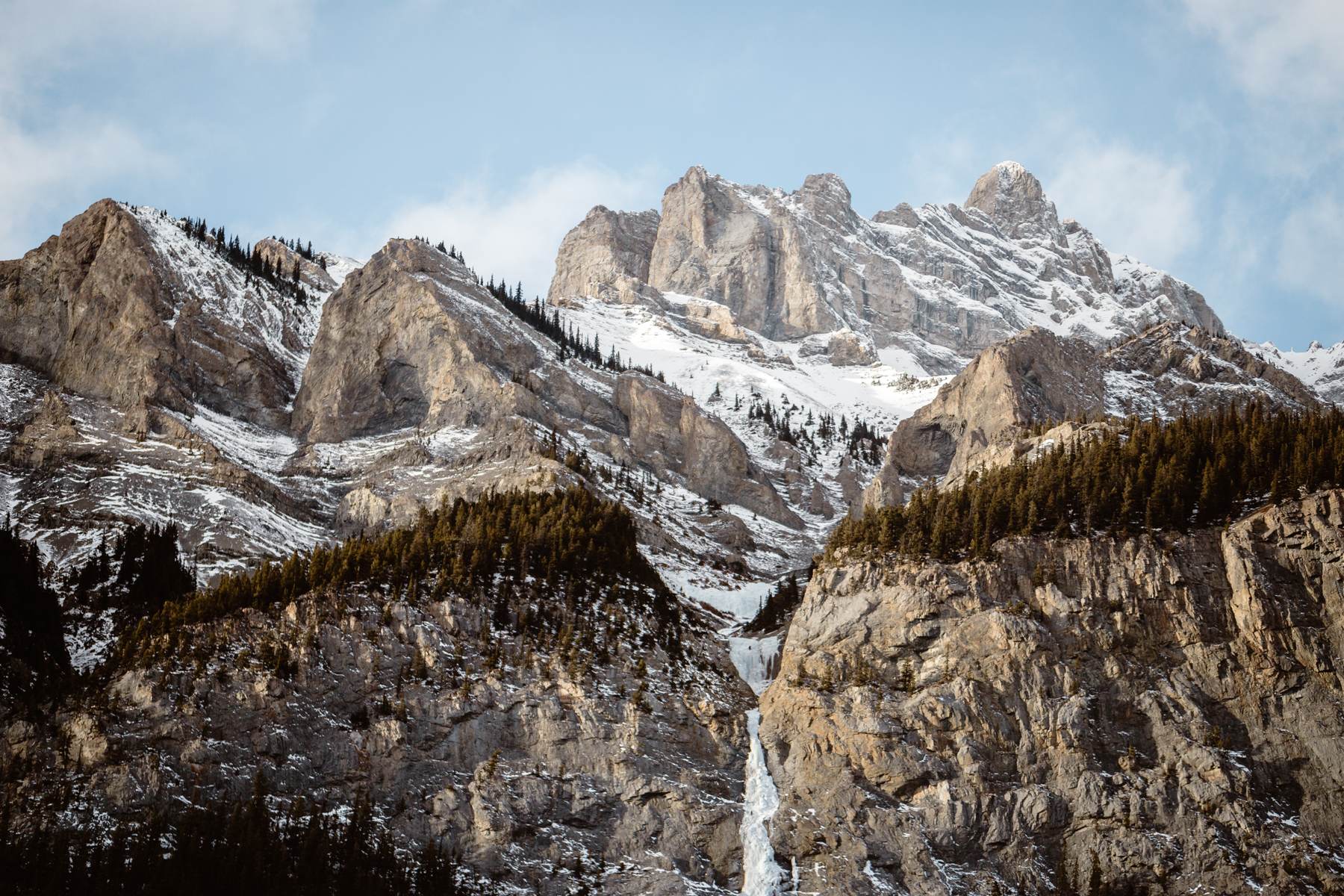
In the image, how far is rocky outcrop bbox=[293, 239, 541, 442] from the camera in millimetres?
162250

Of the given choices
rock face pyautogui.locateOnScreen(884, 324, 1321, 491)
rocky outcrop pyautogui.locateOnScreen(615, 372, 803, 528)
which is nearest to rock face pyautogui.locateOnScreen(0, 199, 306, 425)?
rocky outcrop pyautogui.locateOnScreen(615, 372, 803, 528)

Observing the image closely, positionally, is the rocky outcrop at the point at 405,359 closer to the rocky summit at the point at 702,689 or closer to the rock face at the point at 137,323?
the rock face at the point at 137,323

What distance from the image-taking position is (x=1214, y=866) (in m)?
83.6

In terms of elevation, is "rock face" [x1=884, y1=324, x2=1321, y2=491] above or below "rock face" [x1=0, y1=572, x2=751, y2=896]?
above

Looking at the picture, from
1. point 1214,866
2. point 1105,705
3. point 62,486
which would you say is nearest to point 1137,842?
point 1214,866

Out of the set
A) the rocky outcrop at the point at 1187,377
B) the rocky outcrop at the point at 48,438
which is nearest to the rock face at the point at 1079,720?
the rocky outcrop at the point at 1187,377

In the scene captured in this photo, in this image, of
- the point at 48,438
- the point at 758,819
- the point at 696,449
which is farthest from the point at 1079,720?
the point at 48,438

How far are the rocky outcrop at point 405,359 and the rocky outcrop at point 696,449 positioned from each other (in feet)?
54.4

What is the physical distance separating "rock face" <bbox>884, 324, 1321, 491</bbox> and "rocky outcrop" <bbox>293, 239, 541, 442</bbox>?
53.4m

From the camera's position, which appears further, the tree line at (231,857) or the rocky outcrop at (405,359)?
the rocky outcrop at (405,359)

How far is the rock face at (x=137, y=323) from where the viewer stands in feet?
511

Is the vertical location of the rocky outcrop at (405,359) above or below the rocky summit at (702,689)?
above

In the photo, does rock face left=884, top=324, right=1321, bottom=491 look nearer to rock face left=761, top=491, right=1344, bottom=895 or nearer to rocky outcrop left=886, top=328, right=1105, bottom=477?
rocky outcrop left=886, top=328, right=1105, bottom=477

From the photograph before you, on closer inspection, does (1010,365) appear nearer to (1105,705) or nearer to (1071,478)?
(1071,478)
